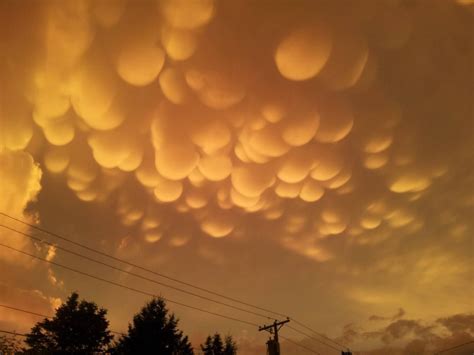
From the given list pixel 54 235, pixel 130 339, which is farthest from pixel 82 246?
pixel 130 339

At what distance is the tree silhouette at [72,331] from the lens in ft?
93.1

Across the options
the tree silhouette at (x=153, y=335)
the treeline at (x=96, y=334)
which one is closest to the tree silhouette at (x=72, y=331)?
the treeline at (x=96, y=334)

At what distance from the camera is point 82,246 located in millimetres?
15719

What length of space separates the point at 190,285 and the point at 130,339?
723 cm

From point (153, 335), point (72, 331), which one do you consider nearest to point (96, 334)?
point (72, 331)

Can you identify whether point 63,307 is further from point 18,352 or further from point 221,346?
point 221,346

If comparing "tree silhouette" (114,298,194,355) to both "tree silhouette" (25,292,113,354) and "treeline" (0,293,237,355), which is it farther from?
"tree silhouette" (25,292,113,354)

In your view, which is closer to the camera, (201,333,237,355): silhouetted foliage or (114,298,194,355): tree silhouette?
(114,298,194,355): tree silhouette

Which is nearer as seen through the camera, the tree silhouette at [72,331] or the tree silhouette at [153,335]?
the tree silhouette at [153,335]

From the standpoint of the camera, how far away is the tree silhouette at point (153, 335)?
22292mm

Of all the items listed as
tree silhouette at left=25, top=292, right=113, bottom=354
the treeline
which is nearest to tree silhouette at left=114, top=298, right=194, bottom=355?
the treeline

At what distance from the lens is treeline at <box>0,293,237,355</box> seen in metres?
22.7

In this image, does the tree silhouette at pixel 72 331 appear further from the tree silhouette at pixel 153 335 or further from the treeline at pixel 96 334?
the tree silhouette at pixel 153 335

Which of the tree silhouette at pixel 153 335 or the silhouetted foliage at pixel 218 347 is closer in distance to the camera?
the tree silhouette at pixel 153 335
